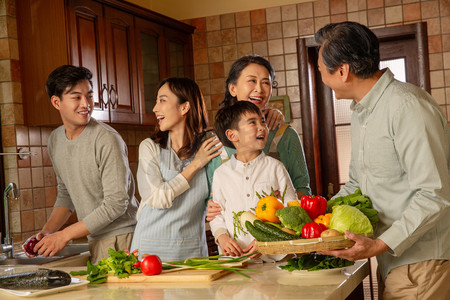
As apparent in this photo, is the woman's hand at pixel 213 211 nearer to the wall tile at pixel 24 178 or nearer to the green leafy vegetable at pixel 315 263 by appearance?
the green leafy vegetable at pixel 315 263

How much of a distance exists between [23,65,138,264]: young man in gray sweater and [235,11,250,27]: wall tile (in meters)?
2.17

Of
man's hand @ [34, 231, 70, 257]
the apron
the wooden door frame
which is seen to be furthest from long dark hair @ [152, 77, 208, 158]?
the wooden door frame

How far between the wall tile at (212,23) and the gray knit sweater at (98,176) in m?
2.29

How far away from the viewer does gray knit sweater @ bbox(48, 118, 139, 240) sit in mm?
2408

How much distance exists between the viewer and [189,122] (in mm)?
2301

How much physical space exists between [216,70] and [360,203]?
3089 millimetres

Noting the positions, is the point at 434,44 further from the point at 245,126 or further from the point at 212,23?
the point at 245,126

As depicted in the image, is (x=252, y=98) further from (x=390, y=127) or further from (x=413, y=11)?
(x=413, y=11)

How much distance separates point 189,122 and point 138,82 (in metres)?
1.69

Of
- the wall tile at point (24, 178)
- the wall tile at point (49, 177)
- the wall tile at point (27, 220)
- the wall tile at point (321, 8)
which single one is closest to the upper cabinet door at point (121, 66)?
the wall tile at point (49, 177)

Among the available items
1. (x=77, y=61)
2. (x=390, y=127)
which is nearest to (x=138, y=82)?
(x=77, y=61)

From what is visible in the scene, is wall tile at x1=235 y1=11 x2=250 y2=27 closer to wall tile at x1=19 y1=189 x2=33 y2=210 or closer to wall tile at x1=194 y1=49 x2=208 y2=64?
wall tile at x1=194 y1=49 x2=208 y2=64

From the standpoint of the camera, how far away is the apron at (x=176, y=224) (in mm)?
2197

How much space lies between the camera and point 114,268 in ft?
5.60
